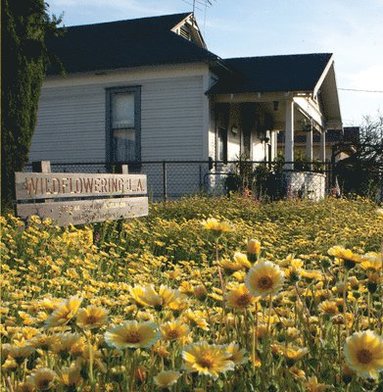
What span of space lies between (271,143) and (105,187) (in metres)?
16.1

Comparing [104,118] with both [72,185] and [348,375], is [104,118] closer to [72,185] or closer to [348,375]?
[72,185]

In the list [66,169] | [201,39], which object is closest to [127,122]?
[66,169]

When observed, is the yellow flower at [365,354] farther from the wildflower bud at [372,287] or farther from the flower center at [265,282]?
the wildflower bud at [372,287]

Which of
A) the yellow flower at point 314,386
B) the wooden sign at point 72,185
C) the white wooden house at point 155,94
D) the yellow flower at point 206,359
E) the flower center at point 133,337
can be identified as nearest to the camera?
the yellow flower at point 206,359

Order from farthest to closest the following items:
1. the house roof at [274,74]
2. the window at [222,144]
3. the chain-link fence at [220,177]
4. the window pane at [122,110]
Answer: the window at [222,144] < the window pane at [122,110] < the house roof at [274,74] < the chain-link fence at [220,177]

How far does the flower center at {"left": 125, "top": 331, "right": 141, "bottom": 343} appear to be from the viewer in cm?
141

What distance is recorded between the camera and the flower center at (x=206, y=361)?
4.40 feet

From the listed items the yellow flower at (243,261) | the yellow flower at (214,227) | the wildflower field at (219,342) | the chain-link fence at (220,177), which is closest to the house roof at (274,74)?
the chain-link fence at (220,177)

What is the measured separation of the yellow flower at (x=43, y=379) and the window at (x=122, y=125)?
52.5 feet

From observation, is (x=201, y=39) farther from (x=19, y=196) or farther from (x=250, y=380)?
(x=250, y=380)

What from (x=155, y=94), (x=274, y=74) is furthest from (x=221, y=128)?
(x=155, y=94)

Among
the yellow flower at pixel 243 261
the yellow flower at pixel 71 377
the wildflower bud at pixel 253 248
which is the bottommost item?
the yellow flower at pixel 71 377

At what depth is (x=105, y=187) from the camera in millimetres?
8750

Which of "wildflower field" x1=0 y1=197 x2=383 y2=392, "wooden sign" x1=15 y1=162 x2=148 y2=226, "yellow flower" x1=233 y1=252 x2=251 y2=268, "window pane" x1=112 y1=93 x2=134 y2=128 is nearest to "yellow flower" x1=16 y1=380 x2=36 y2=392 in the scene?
"wildflower field" x1=0 y1=197 x2=383 y2=392
